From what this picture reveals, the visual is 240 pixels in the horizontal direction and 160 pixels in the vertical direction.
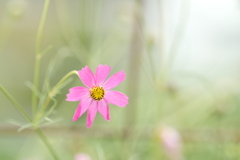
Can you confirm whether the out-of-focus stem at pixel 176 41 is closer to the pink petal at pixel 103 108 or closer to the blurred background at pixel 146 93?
the blurred background at pixel 146 93

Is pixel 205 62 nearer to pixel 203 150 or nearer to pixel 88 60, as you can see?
pixel 203 150

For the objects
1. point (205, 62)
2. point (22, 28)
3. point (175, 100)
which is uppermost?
point (22, 28)

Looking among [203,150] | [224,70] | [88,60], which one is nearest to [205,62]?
[224,70]

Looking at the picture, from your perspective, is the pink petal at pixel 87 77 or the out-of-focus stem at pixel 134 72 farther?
the out-of-focus stem at pixel 134 72

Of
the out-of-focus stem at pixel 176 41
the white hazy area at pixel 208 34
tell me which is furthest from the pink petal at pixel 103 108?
the white hazy area at pixel 208 34

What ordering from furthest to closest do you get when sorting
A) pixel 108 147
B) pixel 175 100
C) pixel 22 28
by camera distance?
pixel 22 28 → pixel 108 147 → pixel 175 100

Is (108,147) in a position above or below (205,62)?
below

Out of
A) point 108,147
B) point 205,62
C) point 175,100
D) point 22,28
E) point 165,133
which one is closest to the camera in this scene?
point 165,133
